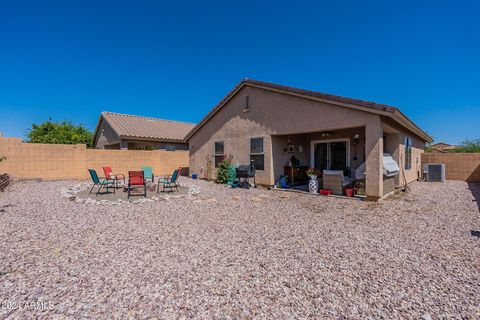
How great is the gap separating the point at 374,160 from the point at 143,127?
19609 millimetres

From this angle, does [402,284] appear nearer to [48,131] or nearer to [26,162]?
[26,162]

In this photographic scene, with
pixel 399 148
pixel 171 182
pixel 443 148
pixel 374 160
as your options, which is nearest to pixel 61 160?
pixel 171 182

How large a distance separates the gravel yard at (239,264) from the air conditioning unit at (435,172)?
974cm

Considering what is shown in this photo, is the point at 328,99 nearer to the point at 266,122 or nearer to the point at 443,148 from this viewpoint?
the point at 266,122

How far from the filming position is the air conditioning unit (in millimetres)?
14218

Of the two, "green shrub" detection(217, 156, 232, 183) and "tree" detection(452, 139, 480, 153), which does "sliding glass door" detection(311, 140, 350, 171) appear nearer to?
"green shrub" detection(217, 156, 232, 183)

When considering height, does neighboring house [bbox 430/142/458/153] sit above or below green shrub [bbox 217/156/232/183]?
above

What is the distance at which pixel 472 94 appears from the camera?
17609 millimetres

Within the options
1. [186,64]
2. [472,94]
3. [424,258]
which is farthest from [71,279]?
[472,94]

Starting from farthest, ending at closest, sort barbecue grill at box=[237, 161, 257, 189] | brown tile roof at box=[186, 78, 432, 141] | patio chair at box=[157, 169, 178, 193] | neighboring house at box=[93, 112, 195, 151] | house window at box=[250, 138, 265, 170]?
neighboring house at box=[93, 112, 195, 151], house window at box=[250, 138, 265, 170], barbecue grill at box=[237, 161, 257, 189], patio chair at box=[157, 169, 178, 193], brown tile roof at box=[186, 78, 432, 141]

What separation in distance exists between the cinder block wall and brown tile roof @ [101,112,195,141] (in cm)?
1919

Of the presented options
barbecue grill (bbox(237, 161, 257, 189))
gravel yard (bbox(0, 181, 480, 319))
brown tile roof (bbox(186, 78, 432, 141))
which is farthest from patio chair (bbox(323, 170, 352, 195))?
barbecue grill (bbox(237, 161, 257, 189))

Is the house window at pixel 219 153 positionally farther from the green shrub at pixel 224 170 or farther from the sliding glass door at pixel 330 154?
the sliding glass door at pixel 330 154

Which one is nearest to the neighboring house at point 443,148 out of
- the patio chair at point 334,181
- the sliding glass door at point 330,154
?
the sliding glass door at point 330,154
